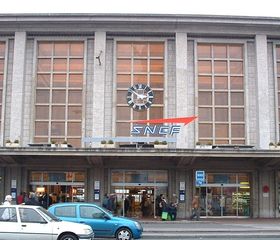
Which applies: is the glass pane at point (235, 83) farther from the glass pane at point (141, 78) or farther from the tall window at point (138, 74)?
the glass pane at point (141, 78)

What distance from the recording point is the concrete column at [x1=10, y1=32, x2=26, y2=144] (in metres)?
35.9

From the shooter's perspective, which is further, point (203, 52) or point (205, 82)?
point (203, 52)

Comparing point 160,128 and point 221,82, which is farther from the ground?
point 221,82

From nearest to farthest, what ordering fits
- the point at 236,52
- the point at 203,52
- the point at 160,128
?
the point at 160,128 → the point at 203,52 → the point at 236,52

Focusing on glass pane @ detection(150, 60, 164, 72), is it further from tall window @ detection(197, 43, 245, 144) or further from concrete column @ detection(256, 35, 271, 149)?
concrete column @ detection(256, 35, 271, 149)

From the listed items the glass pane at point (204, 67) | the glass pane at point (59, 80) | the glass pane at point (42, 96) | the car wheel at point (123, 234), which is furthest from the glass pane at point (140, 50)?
the car wheel at point (123, 234)

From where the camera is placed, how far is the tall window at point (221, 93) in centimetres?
3700

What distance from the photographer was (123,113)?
36938 mm

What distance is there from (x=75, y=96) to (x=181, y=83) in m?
7.33

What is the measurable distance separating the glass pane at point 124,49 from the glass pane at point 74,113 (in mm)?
4794

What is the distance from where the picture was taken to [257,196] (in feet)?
117

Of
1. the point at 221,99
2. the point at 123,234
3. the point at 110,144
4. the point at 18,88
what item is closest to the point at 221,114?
the point at 221,99

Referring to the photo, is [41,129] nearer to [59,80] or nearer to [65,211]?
[59,80]

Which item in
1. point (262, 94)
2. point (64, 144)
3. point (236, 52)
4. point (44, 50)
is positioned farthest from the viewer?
point (236, 52)
